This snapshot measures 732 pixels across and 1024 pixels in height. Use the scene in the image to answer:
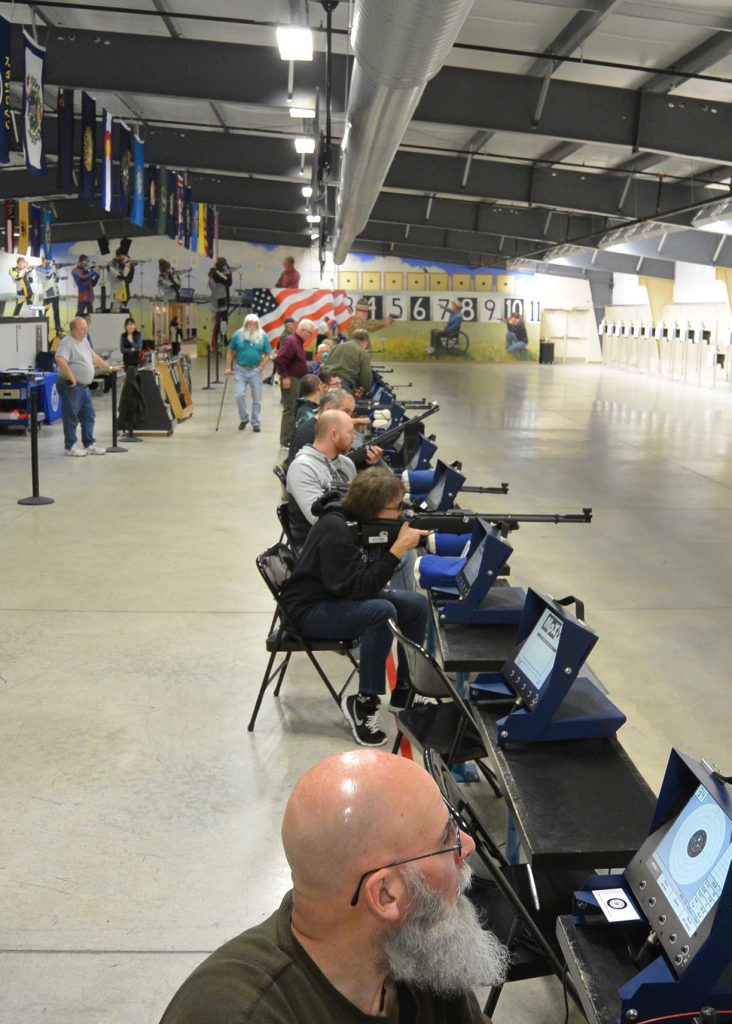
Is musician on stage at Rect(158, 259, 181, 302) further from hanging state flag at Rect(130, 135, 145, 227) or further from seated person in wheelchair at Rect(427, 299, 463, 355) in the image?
hanging state flag at Rect(130, 135, 145, 227)

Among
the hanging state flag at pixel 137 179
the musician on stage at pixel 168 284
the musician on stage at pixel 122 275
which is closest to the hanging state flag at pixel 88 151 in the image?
the hanging state flag at pixel 137 179

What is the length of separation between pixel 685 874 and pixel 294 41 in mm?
6982

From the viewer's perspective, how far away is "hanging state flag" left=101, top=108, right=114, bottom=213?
12.1 meters

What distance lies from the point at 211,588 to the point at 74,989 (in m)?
4.09

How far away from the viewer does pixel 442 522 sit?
15.5 ft

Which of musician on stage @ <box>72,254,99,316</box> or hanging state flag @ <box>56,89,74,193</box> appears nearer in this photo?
hanging state flag @ <box>56,89,74,193</box>

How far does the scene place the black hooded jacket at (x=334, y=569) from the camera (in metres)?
4.39

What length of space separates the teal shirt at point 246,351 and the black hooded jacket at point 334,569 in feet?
34.9

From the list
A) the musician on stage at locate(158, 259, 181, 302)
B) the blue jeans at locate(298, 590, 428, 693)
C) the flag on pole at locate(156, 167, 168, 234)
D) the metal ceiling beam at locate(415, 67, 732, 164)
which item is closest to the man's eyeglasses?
the blue jeans at locate(298, 590, 428, 693)

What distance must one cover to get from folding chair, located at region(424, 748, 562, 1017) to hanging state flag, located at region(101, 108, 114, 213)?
35.8 ft

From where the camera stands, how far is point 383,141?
8.56 m

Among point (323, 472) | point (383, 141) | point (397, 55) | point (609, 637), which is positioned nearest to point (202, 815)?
point (323, 472)

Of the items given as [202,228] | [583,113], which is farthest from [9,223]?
[583,113]

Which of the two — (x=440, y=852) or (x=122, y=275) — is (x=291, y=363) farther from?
(x=122, y=275)
